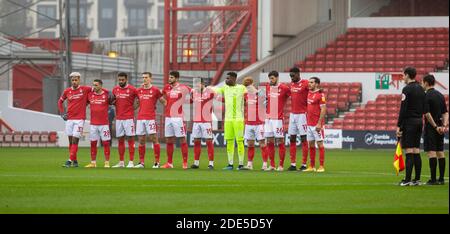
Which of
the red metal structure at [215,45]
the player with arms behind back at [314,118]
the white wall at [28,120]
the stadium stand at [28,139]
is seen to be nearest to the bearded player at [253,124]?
the player with arms behind back at [314,118]

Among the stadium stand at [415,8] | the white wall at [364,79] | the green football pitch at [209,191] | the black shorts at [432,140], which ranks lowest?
the green football pitch at [209,191]

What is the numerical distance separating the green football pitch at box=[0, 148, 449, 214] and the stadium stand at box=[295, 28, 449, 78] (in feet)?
67.9

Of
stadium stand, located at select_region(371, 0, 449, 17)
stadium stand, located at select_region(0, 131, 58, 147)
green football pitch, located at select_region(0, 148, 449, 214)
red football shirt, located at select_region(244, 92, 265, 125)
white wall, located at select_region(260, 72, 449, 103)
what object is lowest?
green football pitch, located at select_region(0, 148, 449, 214)

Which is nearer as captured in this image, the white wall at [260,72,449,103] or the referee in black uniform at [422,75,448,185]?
the referee in black uniform at [422,75,448,185]

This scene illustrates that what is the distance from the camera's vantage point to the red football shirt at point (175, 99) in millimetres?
28328

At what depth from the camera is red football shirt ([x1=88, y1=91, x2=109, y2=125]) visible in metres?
28.8

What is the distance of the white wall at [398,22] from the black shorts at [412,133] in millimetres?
31617

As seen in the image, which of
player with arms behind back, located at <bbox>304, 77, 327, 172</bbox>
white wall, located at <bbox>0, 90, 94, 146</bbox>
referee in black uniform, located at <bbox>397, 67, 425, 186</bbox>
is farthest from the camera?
white wall, located at <bbox>0, 90, 94, 146</bbox>

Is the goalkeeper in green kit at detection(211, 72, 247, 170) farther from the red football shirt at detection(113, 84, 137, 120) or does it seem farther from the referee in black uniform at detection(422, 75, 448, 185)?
the referee in black uniform at detection(422, 75, 448, 185)

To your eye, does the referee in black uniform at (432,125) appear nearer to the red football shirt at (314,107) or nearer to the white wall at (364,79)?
the red football shirt at (314,107)

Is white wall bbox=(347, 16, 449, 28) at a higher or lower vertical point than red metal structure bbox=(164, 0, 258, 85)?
higher

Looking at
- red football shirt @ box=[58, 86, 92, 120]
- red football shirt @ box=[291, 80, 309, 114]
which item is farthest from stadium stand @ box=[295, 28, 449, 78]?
red football shirt @ box=[58, 86, 92, 120]

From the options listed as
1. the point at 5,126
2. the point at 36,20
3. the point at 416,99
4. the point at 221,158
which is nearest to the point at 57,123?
the point at 5,126

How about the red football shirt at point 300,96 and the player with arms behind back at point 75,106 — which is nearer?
the red football shirt at point 300,96
